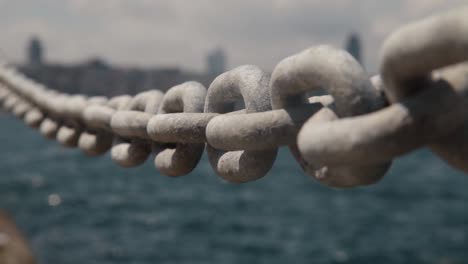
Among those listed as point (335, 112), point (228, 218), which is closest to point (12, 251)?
point (335, 112)

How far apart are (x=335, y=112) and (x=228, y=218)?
17.5 meters

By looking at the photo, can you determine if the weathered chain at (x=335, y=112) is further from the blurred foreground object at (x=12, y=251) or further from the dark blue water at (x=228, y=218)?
the dark blue water at (x=228, y=218)

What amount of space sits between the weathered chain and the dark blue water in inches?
403

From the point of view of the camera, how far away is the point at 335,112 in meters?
1.08

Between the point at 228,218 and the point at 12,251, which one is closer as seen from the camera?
the point at 12,251

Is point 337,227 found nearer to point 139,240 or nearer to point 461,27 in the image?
point 139,240

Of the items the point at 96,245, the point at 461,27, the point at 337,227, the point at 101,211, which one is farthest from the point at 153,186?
the point at 461,27

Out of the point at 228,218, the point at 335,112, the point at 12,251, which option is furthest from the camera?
the point at 228,218

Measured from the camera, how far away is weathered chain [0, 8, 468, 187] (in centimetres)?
90

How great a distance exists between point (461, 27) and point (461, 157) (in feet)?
0.82

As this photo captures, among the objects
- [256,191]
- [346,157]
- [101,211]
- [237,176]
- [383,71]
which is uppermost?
[383,71]

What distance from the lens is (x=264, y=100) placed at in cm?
135

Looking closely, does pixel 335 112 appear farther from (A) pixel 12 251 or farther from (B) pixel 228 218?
(B) pixel 228 218

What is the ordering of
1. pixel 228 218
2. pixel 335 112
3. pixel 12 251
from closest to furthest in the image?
pixel 335 112
pixel 12 251
pixel 228 218
